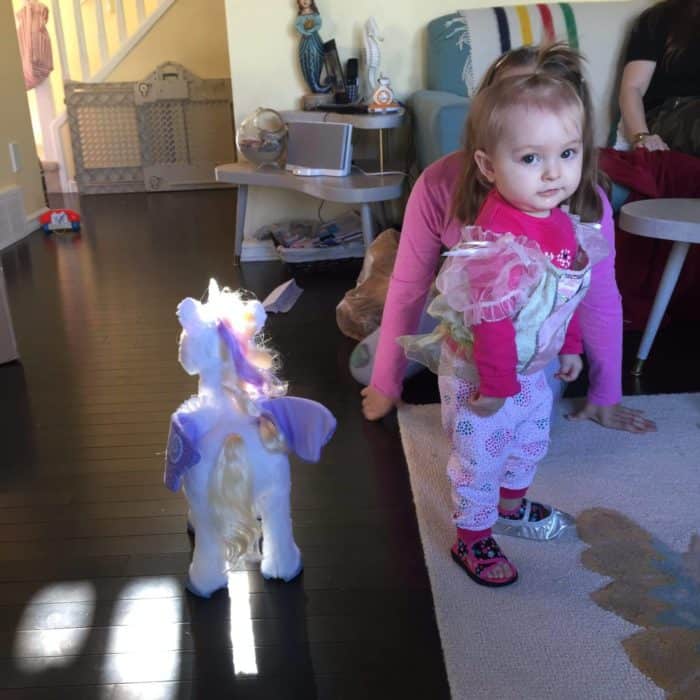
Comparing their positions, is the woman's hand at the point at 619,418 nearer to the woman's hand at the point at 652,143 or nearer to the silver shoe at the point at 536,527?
the silver shoe at the point at 536,527

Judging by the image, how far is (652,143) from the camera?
2.06 metres

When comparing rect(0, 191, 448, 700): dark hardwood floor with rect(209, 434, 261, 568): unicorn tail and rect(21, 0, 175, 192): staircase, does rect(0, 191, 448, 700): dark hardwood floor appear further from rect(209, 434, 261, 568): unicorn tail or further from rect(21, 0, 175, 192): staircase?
rect(21, 0, 175, 192): staircase

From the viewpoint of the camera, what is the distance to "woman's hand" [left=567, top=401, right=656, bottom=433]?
1484 mm

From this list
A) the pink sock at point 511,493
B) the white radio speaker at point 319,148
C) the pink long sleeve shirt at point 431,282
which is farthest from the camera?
the white radio speaker at point 319,148

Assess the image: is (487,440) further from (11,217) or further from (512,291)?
(11,217)

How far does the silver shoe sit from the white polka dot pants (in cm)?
10

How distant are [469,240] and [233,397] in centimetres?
37

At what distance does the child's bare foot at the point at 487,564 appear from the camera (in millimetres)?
1082

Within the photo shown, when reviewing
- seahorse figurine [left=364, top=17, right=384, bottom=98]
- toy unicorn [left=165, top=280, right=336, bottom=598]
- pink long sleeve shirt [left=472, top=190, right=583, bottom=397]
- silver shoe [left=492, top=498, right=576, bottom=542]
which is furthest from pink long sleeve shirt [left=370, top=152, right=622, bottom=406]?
seahorse figurine [left=364, top=17, right=384, bottom=98]

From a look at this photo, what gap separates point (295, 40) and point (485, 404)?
2.09m

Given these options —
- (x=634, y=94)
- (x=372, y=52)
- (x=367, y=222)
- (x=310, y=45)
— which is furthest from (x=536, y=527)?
(x=310, y=45)

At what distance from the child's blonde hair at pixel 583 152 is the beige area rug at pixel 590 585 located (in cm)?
49

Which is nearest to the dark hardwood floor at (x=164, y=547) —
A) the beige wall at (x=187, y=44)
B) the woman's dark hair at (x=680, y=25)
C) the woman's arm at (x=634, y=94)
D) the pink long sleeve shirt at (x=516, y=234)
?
the pink long sleeve shirt at (x=516, y=234)

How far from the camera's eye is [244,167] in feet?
8.97
